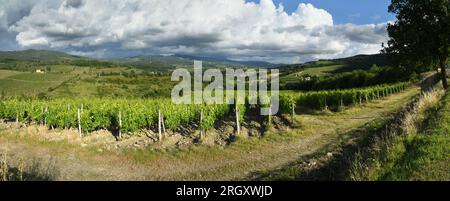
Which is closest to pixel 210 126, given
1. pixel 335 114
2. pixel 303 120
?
pixel 303 120

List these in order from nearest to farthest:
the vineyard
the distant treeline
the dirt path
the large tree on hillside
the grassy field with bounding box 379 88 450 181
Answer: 1. the grassy field with bounding box 379 88 450 181
2. the dirt path
3. the vineyard
4. the large tree on hillside
5. the distant treeline

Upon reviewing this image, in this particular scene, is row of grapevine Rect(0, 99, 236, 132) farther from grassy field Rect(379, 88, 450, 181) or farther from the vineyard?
grassy field Rect(379, 88, 450, 181)

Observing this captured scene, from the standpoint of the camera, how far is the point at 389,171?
946 centimetres

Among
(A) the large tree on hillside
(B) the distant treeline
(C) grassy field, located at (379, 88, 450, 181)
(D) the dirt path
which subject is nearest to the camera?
(C) grassy field, located at (379, 88, 450, 181)

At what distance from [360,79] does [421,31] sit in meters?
57.0

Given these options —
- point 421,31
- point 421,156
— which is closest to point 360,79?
point 421,31

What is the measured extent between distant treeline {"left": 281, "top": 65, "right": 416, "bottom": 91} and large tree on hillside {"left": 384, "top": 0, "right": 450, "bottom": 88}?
1568 inches

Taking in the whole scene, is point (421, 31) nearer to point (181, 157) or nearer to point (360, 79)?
point (181, 157)

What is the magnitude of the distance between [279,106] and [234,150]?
10866mm

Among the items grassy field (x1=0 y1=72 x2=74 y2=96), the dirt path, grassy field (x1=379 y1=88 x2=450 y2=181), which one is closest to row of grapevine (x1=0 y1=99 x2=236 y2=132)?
the dirt path

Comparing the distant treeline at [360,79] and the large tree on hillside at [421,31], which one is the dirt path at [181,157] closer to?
the large tree on hillside at [421,31]

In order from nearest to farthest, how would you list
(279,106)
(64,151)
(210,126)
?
(64,151), (210,126), (279,106)

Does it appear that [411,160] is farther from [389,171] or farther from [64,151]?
[64,151]

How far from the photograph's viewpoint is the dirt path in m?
18.5
